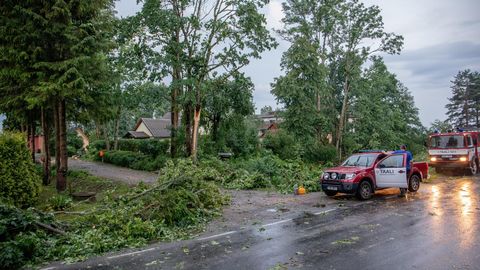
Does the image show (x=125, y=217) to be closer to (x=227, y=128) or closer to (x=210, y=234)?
(x=210, y=234)

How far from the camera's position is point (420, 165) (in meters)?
16.0

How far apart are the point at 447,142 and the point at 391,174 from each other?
998 centimetres

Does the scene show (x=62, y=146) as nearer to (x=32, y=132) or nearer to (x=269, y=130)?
(x=32, y=132)

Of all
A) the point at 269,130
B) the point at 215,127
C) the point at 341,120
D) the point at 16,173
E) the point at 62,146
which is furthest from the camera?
the point at 269,130

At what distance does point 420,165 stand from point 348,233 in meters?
9.17

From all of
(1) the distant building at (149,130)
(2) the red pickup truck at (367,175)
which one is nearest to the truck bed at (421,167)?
(2) the red pickup truck at (367,175)

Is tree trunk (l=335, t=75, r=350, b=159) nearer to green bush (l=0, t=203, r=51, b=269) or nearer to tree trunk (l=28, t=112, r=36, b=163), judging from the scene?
tree trunk (l=28, t=112, r=36, b=163)

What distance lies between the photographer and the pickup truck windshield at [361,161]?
14070mm

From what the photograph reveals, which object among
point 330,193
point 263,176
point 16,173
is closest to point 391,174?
point 330,193

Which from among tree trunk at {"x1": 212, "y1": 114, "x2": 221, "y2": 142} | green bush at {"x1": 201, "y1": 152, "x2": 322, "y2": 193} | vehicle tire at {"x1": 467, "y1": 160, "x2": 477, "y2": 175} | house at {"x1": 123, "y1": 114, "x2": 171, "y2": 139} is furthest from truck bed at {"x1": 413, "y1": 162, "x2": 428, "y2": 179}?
house at {"x1": 123, "y1": 114, "x2": 171, "y2": 139}

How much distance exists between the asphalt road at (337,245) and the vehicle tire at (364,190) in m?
1.65

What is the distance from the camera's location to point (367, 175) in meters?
13.5

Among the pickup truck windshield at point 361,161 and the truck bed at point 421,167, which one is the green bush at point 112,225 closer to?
the pickup truck windshield at point 361,161

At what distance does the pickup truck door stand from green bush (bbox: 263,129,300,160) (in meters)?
14.1
